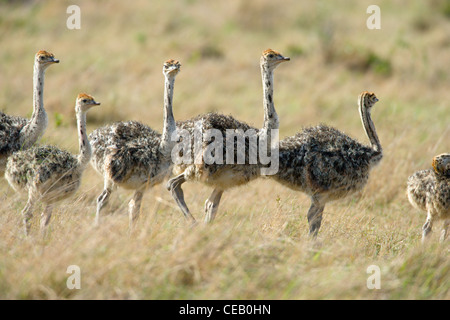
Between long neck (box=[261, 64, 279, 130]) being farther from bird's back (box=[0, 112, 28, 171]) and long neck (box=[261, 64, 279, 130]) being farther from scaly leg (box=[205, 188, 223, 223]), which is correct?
bird's back (box=[0, 112, 28, 171])

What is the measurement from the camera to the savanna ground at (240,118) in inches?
183

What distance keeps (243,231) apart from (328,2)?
1603 cm

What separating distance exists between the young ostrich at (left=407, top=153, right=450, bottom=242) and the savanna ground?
0.33m

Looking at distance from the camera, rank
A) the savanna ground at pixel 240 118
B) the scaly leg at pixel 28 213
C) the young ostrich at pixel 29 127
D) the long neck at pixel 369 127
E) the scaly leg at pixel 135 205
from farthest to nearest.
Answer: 1. the long neck at pixel 369 127
2. the young ostrich at pixel 29 127
3. the scaly leg at pixel 135 205
4. the scaly leg at pixel 28 213
5. the savanna ground at pixel 240 118

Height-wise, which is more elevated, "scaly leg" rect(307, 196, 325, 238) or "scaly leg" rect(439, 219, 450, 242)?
"scaly leg" rect(307, 196, 325, 238)

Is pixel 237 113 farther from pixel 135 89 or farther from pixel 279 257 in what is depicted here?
pixel 279 257

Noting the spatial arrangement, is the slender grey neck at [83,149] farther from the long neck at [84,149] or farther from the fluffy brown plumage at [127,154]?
the fluffy brown plumage at [127,154]

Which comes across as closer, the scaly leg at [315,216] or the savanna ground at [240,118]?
the savanna ground at [240,118]

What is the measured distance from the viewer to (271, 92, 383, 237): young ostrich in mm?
6387

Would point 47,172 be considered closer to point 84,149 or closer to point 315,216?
point 84,149

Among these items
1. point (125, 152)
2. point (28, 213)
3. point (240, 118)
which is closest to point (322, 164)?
point (125, 152)

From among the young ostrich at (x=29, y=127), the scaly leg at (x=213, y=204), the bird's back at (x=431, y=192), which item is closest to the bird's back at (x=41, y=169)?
the young ostrich at (x=29, y=127)

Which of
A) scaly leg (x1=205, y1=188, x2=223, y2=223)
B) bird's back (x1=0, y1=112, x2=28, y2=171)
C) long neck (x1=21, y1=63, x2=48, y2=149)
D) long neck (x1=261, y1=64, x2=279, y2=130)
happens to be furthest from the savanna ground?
long neck (x1=261, y1=64, x2=279, y2=130)

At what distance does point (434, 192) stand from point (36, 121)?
4.14m
